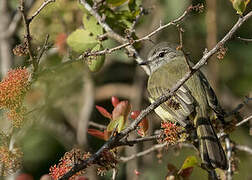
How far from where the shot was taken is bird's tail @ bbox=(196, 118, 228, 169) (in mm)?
3406

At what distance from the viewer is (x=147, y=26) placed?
692 cm

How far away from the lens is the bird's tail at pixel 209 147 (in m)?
3.41

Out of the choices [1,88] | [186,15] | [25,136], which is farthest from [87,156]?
[186,15]

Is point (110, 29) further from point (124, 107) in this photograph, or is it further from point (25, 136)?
point (25, 136)

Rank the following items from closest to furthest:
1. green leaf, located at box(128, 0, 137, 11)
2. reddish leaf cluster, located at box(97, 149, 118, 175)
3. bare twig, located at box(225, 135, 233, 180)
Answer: reddish leaf cluster, located at box(97, 149, 118, 175), bare twig, located at box(225, 135, 233, 180), green leaf, located at box(128, 0, 137, 11)

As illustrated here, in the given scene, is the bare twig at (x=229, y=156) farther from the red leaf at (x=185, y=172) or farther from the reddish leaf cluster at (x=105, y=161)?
the reddish leaf cluster at (x=105, y=161)

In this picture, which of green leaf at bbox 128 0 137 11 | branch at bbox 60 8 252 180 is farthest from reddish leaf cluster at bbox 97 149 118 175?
green leaf at bbox 128 0 137 11

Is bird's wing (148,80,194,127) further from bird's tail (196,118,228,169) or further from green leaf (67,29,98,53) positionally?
green leaf (67,29,98,53)

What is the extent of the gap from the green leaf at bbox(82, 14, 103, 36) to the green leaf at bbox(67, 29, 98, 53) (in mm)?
49

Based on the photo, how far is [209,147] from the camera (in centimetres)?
356

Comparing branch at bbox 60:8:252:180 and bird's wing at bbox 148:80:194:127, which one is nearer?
branch at bbox 60:8:252:180

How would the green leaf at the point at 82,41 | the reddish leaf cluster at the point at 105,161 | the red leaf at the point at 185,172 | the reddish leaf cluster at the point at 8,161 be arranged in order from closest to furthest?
1. the reddish leaf cluster at the point at 8,161
2. the reddish leaf cluster at the point at 105,161
3. the red leaf at the point at 185,172
4. the green leaf at the point at 82,41

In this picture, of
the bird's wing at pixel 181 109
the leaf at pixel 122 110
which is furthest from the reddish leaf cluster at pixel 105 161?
the bird's wing at pixel 181 109

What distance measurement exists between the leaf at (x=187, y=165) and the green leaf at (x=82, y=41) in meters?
1.26
